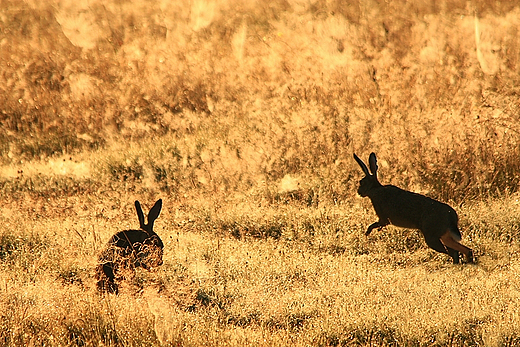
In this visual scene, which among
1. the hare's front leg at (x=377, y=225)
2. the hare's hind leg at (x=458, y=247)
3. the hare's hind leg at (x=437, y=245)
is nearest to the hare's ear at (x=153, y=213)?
the hare's front leg at (x=377, y=225)

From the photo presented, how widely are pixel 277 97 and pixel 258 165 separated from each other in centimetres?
151

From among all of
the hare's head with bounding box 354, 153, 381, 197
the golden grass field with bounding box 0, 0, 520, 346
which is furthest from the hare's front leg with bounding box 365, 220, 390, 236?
the hare's head with bounding box 354, 153, 381, 197

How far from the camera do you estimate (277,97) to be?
8742 mm

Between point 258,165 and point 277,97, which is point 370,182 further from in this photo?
point 277,97

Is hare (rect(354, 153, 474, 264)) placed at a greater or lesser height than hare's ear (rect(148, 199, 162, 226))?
lesser

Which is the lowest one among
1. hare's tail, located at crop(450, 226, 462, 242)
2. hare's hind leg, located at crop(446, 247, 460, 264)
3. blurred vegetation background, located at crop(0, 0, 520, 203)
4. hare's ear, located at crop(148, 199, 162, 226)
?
hare's hind leg, located at crop(446, 247, 460, 264)

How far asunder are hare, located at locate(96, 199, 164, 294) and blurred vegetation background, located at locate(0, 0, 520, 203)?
2.28 m

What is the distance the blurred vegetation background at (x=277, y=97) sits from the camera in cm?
722

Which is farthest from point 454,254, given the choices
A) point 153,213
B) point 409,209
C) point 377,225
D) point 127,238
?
point 127,238

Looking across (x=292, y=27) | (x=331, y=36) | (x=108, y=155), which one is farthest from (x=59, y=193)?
(x=292, y=27)

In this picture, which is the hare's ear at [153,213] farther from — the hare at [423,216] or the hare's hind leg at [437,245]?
the hare's hind leg at [437,245]

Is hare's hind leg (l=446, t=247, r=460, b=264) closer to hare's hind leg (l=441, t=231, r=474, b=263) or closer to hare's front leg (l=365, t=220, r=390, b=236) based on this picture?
hare's hind leg (l=441, t=231, r=474, b=263)

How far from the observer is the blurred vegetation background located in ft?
23.7

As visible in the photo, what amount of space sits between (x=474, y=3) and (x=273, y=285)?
25.6ft
